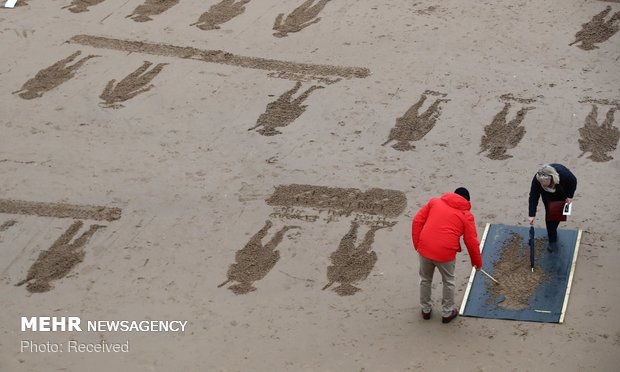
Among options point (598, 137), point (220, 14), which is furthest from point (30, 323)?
point (220, 14)

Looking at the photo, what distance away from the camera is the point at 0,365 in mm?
10367

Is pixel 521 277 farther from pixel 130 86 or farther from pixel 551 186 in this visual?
pixel 130 86

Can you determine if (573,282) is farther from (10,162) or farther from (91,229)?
(10,162)

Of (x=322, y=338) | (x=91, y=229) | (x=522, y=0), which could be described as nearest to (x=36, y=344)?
(x=91, y=229)

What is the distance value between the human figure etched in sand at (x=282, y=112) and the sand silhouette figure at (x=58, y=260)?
2.91 m

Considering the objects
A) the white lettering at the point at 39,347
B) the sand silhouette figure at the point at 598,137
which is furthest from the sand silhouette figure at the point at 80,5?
the sand silhouette figure at the point at 598,137

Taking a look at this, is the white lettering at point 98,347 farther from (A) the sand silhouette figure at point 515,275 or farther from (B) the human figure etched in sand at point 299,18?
(B) the human figure etched in sand at point 299,18

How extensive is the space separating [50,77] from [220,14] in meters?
3.12

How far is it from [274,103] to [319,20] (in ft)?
8.85

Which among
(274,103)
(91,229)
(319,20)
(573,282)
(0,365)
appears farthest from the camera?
(319,20)

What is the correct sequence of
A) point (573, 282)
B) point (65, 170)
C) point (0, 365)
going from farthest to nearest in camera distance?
point (65, 170) → point (573, 282) → point (0, 365)

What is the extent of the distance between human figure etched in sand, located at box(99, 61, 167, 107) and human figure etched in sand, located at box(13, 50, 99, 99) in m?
0.73

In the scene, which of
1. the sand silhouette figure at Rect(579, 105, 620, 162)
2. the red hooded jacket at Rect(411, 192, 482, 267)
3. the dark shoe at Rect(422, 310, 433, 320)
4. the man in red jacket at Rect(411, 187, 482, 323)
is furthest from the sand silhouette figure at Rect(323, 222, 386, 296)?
the sand silhouette figure at Rect(579, 105, 620, 162)

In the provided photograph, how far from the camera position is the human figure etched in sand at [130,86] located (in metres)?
15.0
